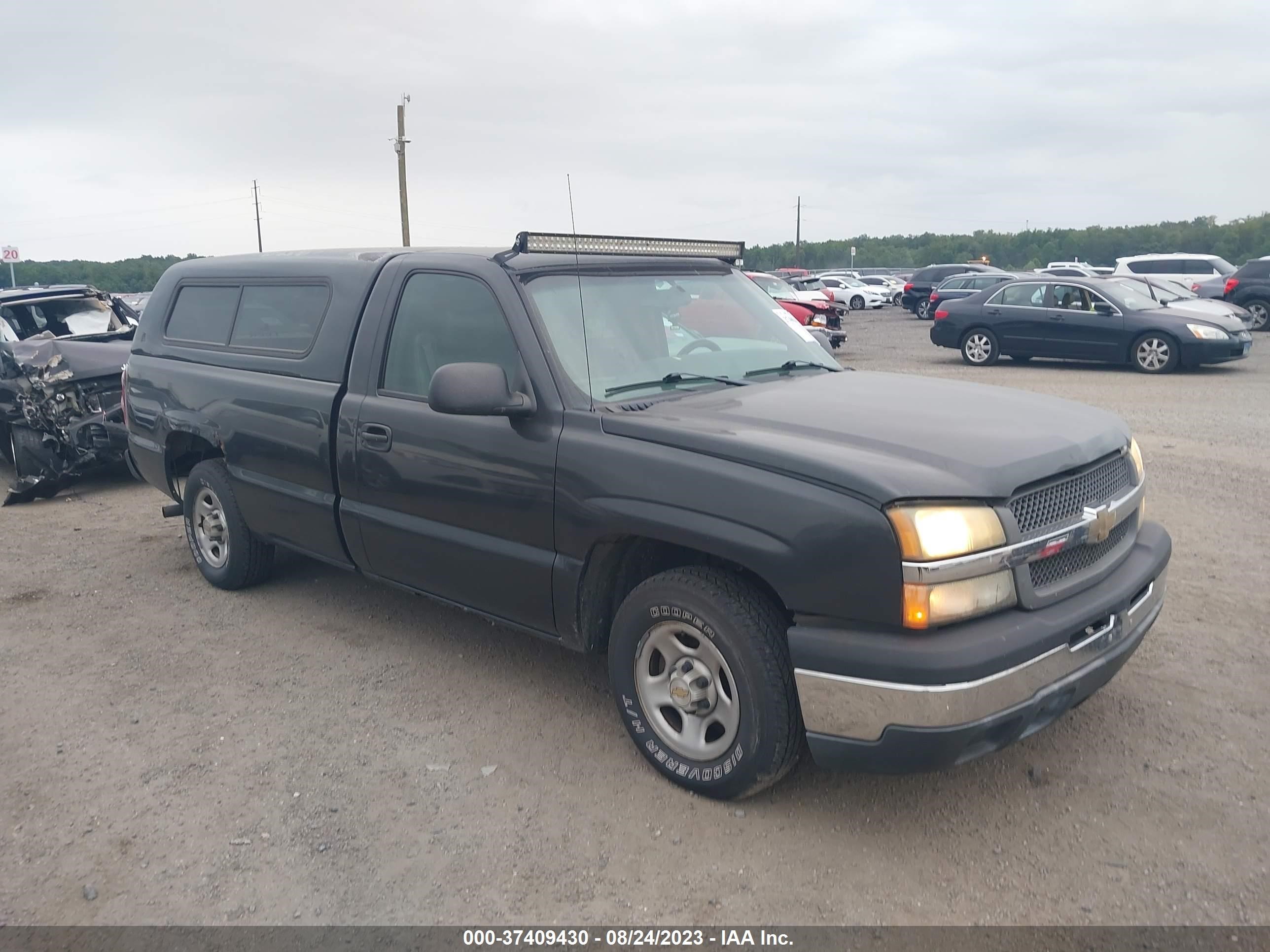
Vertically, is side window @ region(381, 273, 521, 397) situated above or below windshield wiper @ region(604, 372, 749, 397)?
above

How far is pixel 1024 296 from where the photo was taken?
16.6 meters

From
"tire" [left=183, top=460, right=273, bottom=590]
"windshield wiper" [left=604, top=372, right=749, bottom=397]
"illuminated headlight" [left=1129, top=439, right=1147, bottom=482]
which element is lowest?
"tire" [left=183, top=460, right=273, bottom=590]

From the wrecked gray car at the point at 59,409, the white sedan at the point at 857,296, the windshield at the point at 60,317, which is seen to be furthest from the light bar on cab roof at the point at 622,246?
the white sedan at the point at 857,296

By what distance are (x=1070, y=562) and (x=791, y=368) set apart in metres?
1.57

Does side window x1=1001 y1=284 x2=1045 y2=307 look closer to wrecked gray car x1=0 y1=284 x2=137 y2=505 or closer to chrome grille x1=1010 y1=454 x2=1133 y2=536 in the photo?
wrecked gray car x1=0 y1=284 x2=137 y2=505

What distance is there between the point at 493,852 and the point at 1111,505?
2.33m

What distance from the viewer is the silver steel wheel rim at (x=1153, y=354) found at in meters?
15.2

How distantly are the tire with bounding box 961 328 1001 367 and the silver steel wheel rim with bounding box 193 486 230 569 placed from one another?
1382 cm

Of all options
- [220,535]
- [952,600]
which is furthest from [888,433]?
[220,535]

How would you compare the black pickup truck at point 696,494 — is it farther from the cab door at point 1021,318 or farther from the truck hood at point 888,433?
the cab door at point 1021,318

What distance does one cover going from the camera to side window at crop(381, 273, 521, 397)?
4.09m

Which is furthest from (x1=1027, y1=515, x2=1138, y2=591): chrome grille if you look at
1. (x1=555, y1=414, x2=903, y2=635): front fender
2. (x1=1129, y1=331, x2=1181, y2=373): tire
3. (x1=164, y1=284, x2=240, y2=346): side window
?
(x1=1129, y1=331, x2=1181, y2=373): tire

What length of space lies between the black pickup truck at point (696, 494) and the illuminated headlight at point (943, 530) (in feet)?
0.03

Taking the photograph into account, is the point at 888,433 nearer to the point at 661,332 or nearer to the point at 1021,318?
the point at 661,332
